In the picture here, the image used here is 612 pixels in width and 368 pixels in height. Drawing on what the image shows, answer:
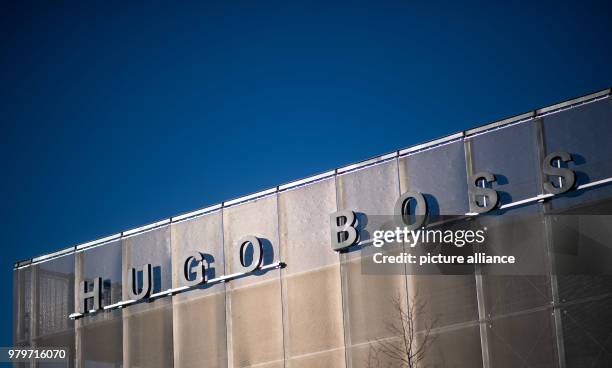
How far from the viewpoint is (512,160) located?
105 feet

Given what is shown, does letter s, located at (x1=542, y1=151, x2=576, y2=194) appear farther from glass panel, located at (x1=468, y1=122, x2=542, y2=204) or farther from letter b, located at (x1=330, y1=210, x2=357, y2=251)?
letter b, located at (x1=330, y1=210, x2=357, y2=251)

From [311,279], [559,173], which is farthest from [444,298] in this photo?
[311,279]

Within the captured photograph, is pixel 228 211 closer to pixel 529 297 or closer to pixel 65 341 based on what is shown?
pixel 65 341

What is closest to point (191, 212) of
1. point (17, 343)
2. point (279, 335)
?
point (279, 335)

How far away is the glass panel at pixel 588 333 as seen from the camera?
29406mm

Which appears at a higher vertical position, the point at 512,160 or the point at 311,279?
the point at 512,160

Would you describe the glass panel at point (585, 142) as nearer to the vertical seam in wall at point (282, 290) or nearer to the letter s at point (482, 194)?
the letter s at point (482, 194)

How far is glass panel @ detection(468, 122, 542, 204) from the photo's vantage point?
31.6 metres

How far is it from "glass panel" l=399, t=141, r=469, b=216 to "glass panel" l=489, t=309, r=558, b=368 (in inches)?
125

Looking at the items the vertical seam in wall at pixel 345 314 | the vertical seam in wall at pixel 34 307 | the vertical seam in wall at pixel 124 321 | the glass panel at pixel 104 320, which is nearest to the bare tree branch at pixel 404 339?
the vertical seam in wall at pixel 345 314

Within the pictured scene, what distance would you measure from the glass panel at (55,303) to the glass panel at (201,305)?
466 cm

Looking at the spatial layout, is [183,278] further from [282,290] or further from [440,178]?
[440,178]

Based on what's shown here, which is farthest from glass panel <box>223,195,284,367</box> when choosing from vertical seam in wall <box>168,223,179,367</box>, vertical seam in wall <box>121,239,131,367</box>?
vertical seam in wall <box>121,239,131,367</box>

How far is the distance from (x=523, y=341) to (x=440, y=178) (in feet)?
15.9
